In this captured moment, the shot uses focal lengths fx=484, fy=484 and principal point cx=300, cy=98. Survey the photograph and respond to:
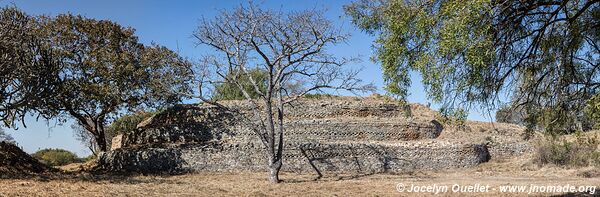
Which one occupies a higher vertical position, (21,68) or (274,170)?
(21,68)

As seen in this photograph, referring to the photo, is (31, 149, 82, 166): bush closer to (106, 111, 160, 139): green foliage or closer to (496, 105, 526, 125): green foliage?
(106, 111, 160, 139): green foliage

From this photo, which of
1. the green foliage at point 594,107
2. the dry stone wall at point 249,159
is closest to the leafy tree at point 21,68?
the dry stone wall at point 249,159

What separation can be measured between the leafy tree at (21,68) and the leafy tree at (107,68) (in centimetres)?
193

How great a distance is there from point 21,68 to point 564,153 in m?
21.1

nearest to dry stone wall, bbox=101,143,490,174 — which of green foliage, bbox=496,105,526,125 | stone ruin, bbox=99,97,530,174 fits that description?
stone ruin, bbox=99,97,530,174

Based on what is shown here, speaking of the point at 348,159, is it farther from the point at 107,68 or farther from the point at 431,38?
the point at 431,38

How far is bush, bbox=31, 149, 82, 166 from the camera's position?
31922 mm

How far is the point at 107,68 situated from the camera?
2017 centimetres

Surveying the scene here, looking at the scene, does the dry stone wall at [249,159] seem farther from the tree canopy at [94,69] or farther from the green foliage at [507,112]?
the green foliage at [507,112]

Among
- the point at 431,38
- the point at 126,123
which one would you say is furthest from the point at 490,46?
the point at 126,123

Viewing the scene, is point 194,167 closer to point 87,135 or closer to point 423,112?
point 423,112

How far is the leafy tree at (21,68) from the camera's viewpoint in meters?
14.8

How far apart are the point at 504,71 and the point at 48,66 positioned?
14.6m

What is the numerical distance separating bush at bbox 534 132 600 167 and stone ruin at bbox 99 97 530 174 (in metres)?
2.93
